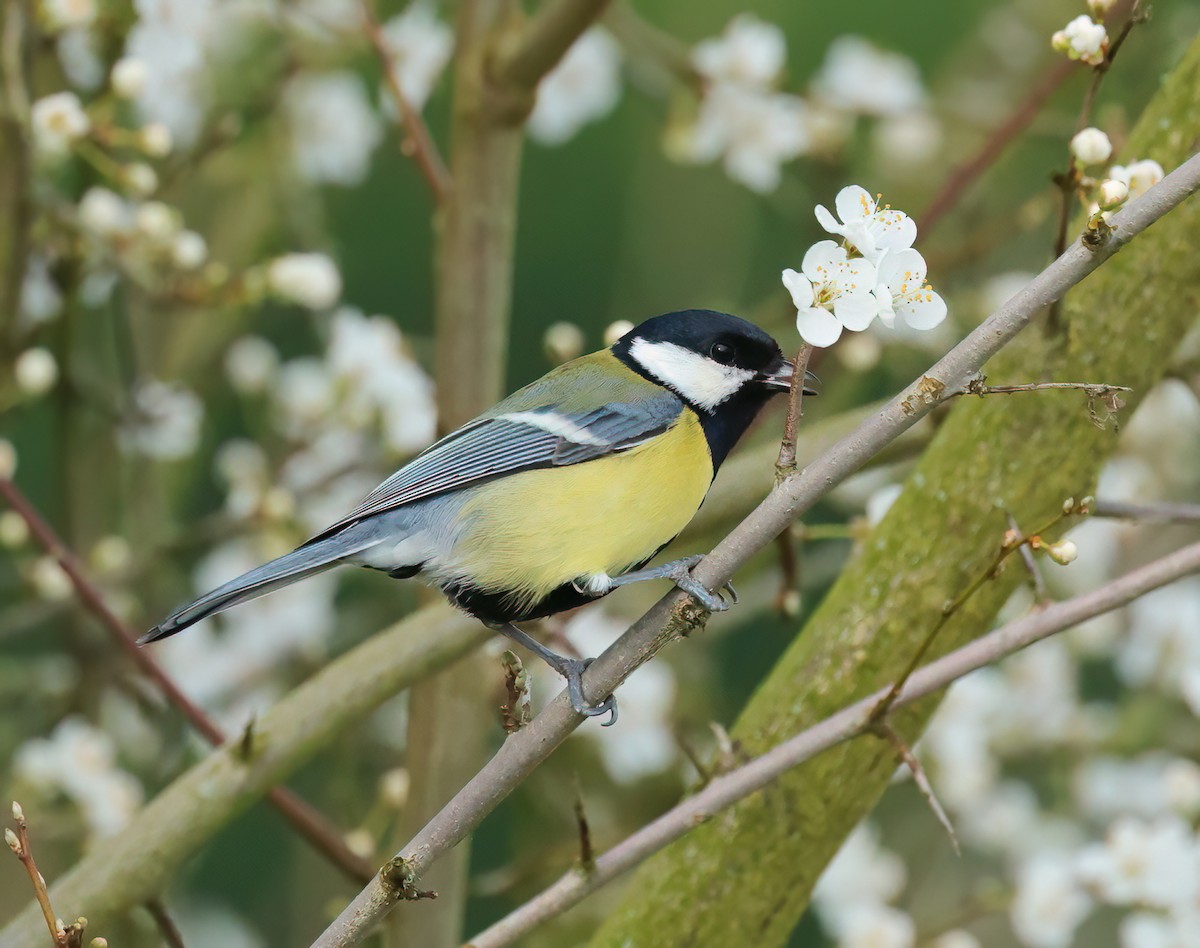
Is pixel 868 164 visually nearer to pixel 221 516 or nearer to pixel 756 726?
pixel 221 516

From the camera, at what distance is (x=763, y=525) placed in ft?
4.04

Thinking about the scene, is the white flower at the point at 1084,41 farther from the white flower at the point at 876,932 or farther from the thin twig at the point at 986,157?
the white flower at the point at 876,932

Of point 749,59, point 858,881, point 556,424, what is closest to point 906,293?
point 556,424

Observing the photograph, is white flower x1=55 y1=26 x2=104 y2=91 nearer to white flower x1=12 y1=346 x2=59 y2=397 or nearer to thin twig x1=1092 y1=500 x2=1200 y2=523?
white flower x1=12 y1=346 x2=59 y2=397

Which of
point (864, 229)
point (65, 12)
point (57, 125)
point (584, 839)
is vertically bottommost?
point (584, 839)

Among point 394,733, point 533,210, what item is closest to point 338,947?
point 394,733

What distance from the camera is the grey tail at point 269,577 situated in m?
1.48

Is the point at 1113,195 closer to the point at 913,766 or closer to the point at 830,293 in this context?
the point at 830,293

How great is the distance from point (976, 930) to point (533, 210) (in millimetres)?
2799

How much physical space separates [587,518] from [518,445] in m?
0.19

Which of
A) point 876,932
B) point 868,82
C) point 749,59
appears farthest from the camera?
point 868,82

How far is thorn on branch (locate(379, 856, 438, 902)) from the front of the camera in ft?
4.20

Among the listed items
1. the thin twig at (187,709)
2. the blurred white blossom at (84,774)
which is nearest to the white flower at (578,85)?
the blurred white blossom at (84,774)

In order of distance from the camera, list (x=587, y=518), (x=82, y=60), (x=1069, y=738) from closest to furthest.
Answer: (x=587, y=518) → (x=82, y=60) → (x=1069, y=738)
